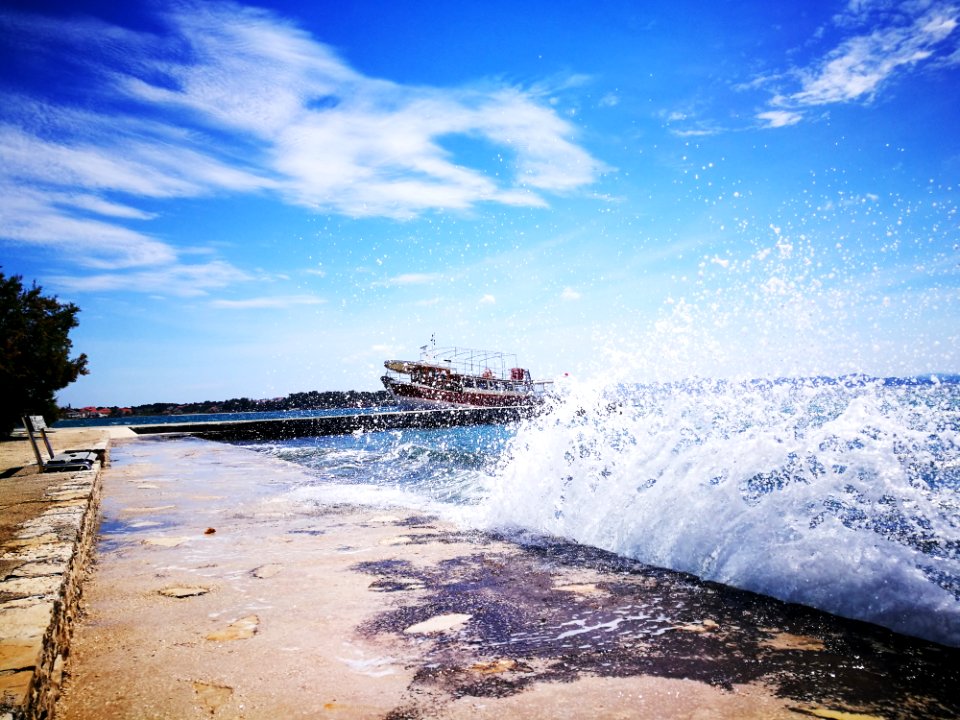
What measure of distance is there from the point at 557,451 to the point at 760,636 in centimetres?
318

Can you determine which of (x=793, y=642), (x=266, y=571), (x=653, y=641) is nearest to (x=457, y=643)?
(x=653, y=641)

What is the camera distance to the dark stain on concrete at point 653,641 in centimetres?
174

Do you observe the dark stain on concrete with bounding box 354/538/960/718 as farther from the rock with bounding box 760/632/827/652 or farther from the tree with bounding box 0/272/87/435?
the tree with bounding box 0/272/87/435

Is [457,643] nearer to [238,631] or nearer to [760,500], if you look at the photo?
[238,631]

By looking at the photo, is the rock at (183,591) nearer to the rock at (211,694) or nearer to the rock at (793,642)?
the rock at (211,694)

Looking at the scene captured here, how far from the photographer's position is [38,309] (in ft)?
55.3

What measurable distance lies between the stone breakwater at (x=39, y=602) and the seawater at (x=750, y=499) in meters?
2.29

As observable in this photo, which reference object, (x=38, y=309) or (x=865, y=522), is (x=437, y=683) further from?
(x=38, y=309)

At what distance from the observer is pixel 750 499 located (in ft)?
11.7

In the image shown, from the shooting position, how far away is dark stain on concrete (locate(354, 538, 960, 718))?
174 cm

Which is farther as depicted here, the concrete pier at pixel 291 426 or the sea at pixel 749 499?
the concrete pier at pixel 291 426

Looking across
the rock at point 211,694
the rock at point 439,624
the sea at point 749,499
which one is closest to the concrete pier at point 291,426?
the sea at point 749,499

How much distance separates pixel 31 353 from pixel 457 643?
19155 mm

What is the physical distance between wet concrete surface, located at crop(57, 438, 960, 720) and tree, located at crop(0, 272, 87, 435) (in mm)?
15229
